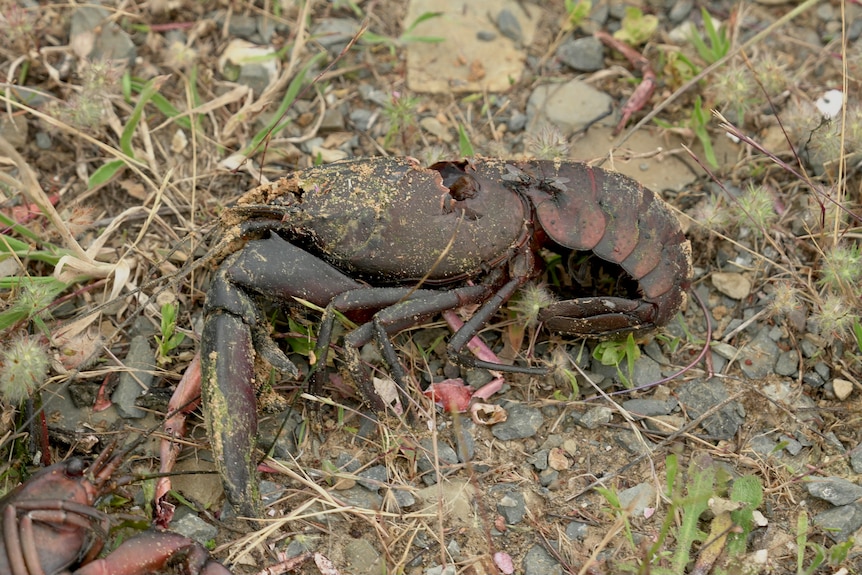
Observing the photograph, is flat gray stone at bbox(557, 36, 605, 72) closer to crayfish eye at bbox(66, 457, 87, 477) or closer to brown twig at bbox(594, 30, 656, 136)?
brown twig at bbox(594, 30, 656, 136)

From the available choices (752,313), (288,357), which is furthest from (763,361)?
(288,357)

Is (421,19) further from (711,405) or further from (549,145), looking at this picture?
(711,405)

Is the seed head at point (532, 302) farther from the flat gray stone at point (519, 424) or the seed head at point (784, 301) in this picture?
the seed head at point (784, 301)

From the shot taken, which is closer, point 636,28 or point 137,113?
point 137,113

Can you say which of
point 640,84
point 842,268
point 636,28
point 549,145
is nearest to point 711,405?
point 842,268

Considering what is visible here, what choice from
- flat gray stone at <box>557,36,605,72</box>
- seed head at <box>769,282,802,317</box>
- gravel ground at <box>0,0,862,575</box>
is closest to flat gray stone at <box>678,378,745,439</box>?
gravel ground at <box>0,0,862,575</box>

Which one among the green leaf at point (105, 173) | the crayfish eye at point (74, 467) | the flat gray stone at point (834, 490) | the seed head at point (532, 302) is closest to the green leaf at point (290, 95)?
the green leaf at point (105, 173)
